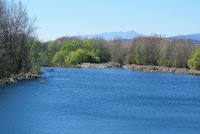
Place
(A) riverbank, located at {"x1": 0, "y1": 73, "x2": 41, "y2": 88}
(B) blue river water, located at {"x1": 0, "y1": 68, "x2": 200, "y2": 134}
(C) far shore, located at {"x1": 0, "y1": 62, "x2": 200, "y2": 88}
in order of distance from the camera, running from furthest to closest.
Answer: (C) far shore, located at {"x1": 0, "y1": 62, "x2": 200, "y2": 88}, (A) riverbank, located at {"x1": 0, "y1": 73, "x2": 41, "y2": 88}, (B) blue river water, located at {"x1": 0, "y1": 68, "x2": 200, "y2": 134}

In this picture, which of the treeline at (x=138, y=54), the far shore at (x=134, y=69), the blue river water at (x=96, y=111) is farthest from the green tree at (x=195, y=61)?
the blue river water at (x=96, y=111)

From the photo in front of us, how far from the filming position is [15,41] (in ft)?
115

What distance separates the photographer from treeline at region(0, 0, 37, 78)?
30344 millimetres

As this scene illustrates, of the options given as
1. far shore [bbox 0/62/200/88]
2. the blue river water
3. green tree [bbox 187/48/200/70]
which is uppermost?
green tree [bbox 187/48/200/70]

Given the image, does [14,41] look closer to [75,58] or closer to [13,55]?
[13,55]

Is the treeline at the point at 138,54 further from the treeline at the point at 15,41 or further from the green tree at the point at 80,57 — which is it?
the treeline at the point at 15,41

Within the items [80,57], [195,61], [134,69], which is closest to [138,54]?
[134,69]

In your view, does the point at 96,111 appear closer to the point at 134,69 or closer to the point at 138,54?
the point at 134,69

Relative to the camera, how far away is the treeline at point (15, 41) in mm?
30344

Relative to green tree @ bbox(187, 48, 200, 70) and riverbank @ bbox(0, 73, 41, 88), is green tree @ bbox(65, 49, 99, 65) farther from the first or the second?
riverbank @ bbox(0, 73, 41, 88)

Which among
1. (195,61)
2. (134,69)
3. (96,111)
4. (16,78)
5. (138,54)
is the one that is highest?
(138,54)

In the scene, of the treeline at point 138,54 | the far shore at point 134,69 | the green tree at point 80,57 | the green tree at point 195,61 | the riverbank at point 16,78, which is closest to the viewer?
the riverbank at point 16,78

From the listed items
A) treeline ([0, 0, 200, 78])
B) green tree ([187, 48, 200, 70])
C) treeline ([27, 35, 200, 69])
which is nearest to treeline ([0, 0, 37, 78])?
treeline ([0, 0, 200, 78])

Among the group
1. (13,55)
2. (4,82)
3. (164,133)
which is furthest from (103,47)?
(164,133)
